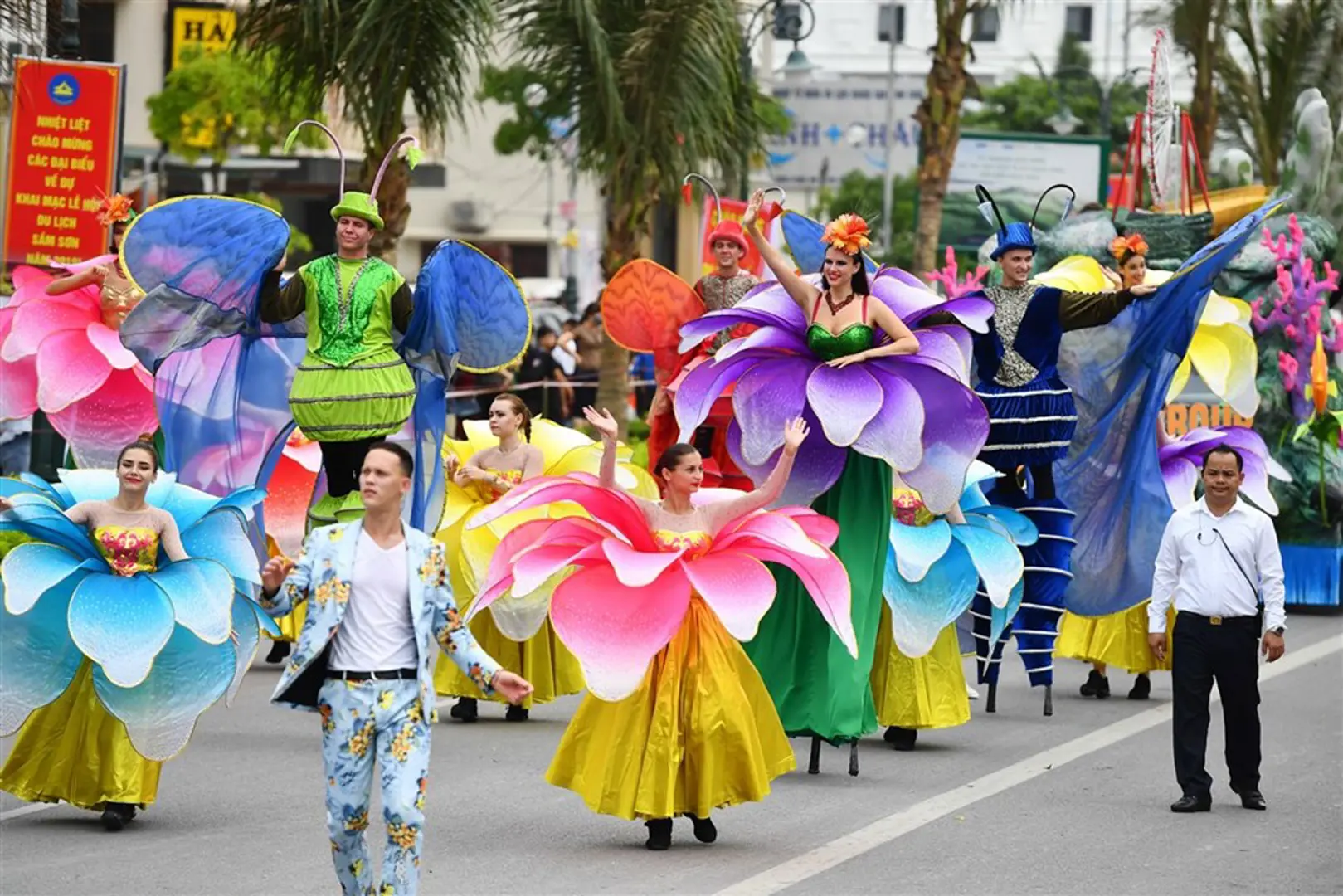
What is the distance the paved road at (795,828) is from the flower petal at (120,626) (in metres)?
0.68

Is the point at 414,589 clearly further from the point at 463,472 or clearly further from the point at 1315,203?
the point at 1315,203

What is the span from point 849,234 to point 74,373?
503 centimetres

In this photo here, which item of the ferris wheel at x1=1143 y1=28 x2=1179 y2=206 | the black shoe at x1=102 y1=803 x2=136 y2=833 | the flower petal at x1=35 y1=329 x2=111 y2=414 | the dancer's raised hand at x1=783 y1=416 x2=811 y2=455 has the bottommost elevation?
the black shoe at x1=102 y1=803 x2=136 y2=833

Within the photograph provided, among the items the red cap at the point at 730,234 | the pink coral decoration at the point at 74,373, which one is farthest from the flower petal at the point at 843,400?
the pink coral decoration at the point at 74,373

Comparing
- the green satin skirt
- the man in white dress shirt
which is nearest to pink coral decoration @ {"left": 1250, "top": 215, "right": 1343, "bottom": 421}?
the man in white dress shirt

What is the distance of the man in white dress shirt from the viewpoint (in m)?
10.4

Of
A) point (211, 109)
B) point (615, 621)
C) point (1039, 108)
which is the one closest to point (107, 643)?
point (615, 621)

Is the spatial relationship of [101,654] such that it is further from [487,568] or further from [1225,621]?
[1225,621]

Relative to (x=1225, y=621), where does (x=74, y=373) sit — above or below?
above

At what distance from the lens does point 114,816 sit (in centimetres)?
959

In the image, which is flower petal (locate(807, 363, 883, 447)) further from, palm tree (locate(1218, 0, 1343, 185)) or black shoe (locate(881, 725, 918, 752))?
palm tree (locate(1218, 0, 1343, 185))

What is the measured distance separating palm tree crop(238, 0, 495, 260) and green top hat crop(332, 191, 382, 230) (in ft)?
20.0

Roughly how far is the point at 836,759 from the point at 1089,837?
6.67ft

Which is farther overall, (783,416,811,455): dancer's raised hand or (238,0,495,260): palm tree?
(238,0,495,260): palm tree
